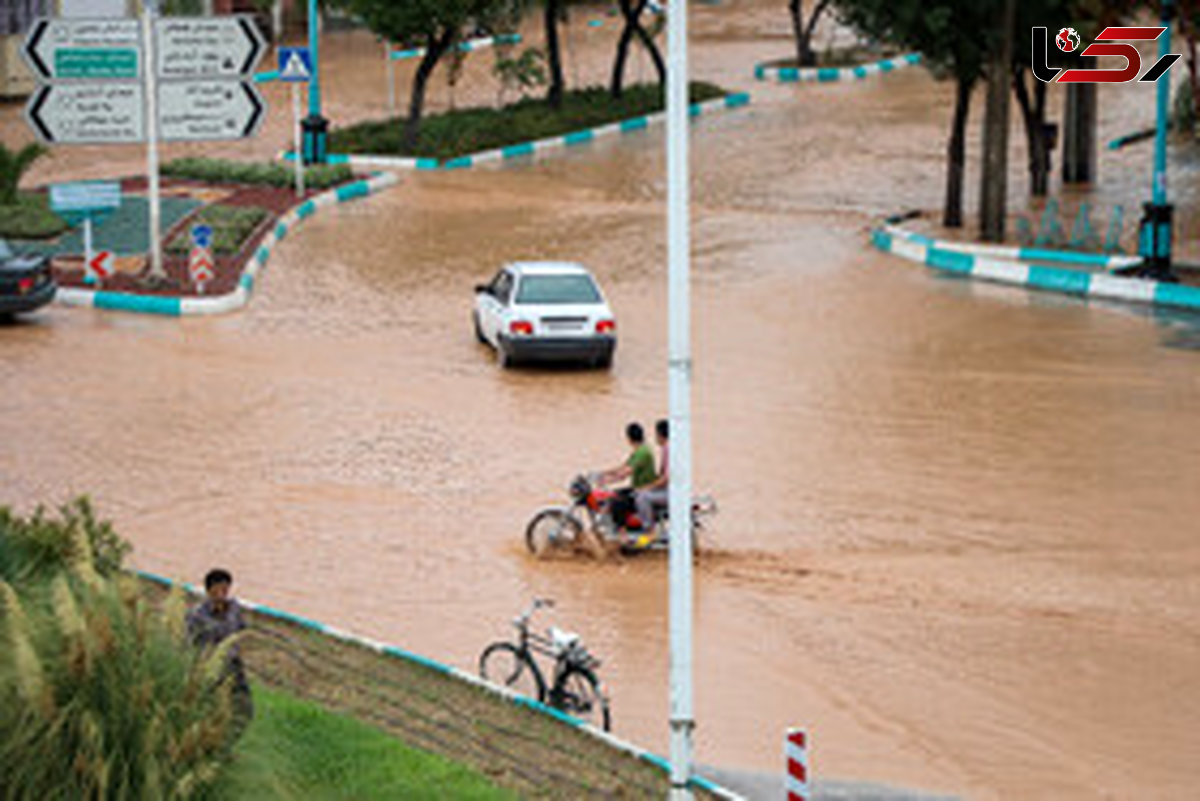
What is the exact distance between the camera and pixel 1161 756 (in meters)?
12.7

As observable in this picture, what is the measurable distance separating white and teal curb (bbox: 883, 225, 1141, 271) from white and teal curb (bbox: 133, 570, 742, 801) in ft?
62.3

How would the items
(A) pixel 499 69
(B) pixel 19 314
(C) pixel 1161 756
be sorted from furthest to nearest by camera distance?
(A) pixel 499 69 → (B) pixel 19 314 → (C) pixel 1161 756

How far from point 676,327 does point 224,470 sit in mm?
10255

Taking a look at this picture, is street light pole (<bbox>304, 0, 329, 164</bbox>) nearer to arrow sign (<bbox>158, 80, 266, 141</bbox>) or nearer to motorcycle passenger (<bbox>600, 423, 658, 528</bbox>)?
arrow sign (<bbox>158, 80, 266, 141</bbox>)

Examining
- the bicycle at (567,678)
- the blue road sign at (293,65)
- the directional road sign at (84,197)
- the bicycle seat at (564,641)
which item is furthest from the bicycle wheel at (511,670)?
the blue road sign at (293,65)

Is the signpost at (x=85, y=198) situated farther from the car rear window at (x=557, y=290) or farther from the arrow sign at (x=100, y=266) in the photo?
the car rear window at (x=557, y=290)

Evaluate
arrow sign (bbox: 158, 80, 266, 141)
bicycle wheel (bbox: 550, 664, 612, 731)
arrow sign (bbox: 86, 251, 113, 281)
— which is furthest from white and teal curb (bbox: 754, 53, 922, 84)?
bicycle wheel (bbox: 550, 664, 612, 731)

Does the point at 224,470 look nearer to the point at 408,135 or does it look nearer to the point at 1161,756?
the point at 1161,756

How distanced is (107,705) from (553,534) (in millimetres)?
9110

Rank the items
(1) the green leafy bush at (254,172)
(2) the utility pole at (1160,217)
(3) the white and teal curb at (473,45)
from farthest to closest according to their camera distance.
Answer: (3) the white and teal curb at (473,45) < (1) the green leafy bush at (254,172) < (2) the utility pole at (1160,217)

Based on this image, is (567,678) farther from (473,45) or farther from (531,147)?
(473,45)

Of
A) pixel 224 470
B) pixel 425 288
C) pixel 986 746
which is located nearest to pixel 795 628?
pixel 986 746

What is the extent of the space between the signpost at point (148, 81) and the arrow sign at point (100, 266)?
652 millimetres

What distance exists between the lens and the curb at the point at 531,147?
42.9 meters
